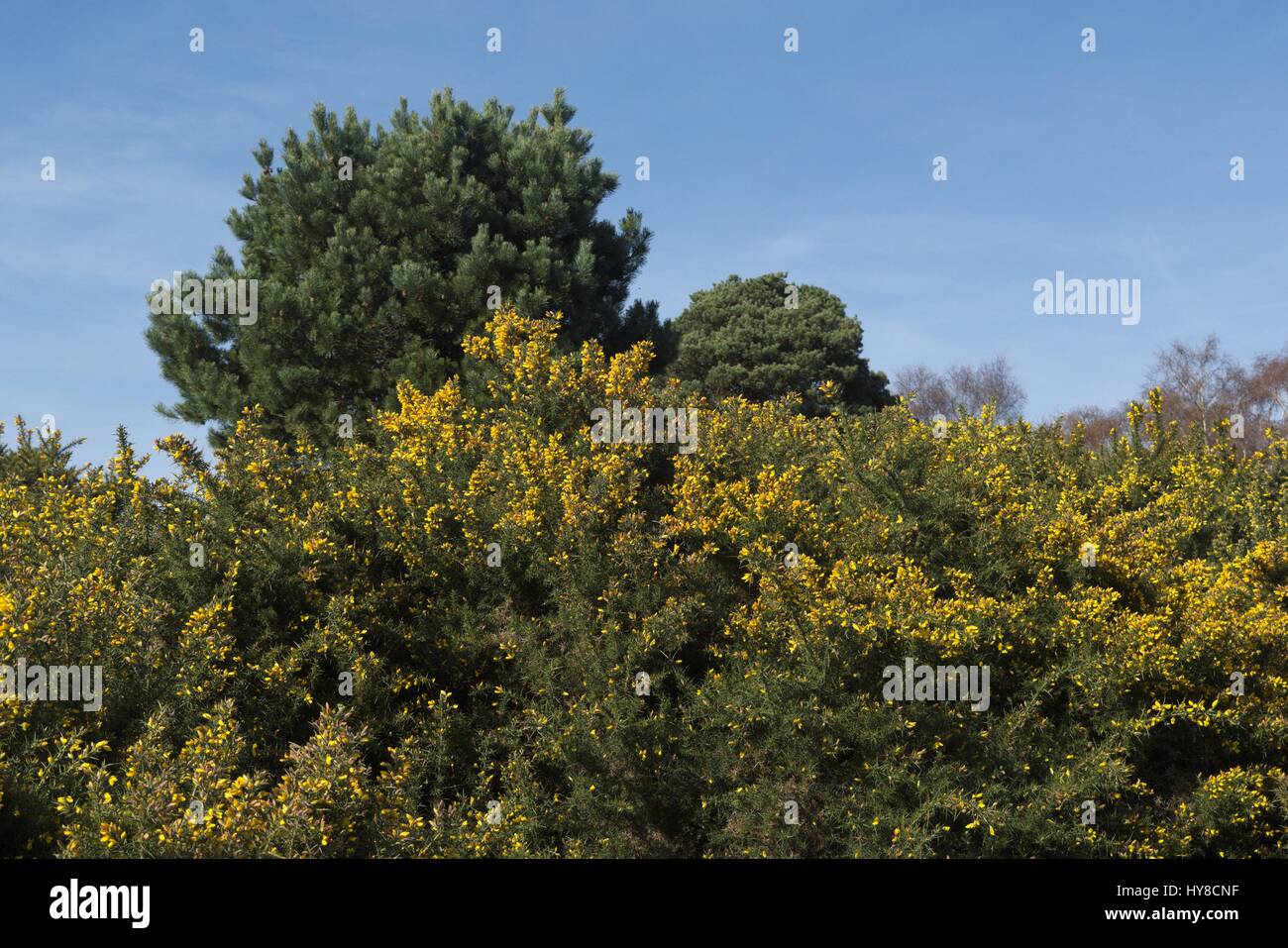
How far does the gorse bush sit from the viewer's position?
17.5ft

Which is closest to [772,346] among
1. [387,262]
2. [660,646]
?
[387,262]

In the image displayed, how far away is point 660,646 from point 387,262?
11.9m

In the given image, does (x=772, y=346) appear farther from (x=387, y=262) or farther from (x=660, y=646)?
(x=660, y=646)

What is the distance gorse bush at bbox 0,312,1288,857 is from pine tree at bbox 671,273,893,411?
24349mm

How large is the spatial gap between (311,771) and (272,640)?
201 centimetres

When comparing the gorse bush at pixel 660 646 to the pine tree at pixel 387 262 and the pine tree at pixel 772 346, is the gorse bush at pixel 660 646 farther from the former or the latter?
the pine tree at pixel 772 346

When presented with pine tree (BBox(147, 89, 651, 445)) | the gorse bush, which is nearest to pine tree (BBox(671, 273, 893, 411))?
pine tree (BBox(147, 89, 651, 445))

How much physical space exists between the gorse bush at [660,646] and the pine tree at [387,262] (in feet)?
30.2

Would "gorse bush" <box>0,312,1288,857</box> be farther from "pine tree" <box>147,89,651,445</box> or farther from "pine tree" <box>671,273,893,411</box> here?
"pine tree" <box>671,273,893,411</box>

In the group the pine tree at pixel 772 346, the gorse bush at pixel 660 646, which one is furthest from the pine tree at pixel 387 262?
the pine tree at pixel 772 346
